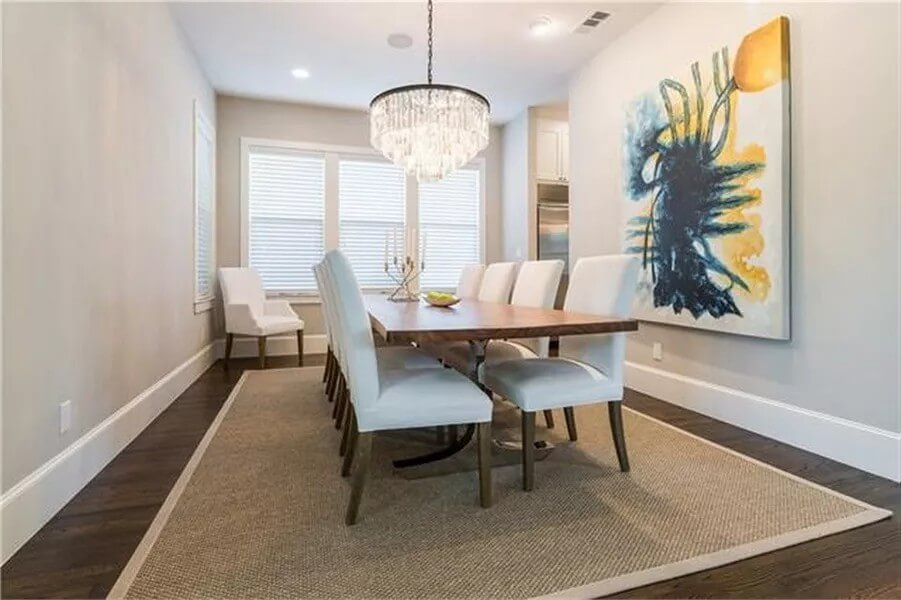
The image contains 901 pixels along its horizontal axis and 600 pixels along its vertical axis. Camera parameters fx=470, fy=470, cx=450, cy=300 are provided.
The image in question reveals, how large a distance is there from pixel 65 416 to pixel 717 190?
3440 millimetres

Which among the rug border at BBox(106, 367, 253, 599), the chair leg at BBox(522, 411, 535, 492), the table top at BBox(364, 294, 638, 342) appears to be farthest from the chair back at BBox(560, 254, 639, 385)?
the rug border at BBox(106, 367, 253, 599)

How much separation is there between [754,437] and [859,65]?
1.88 m

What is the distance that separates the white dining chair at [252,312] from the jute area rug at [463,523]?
2010mm

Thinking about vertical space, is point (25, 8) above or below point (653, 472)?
above

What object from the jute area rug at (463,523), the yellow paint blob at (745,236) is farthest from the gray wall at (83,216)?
the yellow paint blob at (745,236)

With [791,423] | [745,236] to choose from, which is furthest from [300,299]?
[791,423]

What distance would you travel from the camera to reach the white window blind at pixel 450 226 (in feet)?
19.0

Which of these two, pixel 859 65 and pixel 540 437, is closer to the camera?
pixel 859 65

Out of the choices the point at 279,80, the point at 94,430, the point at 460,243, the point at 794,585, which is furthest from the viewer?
the point at 460,243

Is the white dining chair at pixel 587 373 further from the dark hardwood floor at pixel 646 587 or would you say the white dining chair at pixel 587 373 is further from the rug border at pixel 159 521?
the rug border at pixel 159 521

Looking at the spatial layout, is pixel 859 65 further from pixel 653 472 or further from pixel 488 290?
pixel 488 290

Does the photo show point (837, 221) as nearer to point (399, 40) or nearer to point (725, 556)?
point (725, 556)

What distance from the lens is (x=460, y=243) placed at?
19.4 feet

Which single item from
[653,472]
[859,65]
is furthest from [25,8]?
[859,65]
